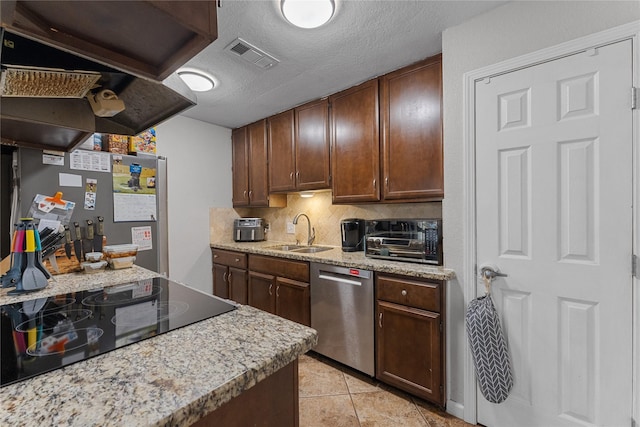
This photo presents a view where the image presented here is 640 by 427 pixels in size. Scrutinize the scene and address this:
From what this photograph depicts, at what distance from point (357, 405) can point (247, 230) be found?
7.29 feet

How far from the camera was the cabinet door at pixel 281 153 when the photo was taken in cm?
287

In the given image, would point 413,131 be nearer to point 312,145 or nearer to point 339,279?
point 312,145

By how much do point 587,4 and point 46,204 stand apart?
2.96 m

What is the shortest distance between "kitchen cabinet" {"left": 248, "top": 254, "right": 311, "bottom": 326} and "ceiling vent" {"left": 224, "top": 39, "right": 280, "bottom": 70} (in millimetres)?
1582

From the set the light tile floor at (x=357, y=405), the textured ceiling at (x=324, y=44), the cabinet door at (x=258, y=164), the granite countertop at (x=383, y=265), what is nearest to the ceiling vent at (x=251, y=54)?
the textured ceiling at (x=324, y=44)

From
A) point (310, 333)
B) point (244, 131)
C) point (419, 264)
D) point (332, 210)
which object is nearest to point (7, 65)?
Answer: point (310, 333)

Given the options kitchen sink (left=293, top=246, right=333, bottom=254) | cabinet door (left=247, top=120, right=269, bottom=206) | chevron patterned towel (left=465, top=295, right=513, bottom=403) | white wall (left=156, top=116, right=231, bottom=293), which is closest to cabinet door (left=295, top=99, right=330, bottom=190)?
cabinet door (left=247, top=120, right=269, bottom=206)

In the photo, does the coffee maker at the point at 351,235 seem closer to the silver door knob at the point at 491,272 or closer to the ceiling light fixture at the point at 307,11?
the silver door knob at the point at 491,272

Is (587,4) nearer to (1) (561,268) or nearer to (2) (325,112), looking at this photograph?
(1) (561,268)

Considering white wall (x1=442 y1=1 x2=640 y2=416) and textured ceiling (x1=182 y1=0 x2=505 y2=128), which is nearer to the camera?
white wall (x1=442 y1=1 x2=640 y2=416)

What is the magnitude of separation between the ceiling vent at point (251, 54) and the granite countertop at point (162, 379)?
1739 mm

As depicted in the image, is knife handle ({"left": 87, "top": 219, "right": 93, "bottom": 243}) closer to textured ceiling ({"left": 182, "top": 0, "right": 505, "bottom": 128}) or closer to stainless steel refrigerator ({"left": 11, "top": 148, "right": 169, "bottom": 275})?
stainless steel refrigerator ({"left": 11, "top": 148, "right": 169, "bottom": 275})

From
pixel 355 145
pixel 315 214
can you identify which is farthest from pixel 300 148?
pixel 315 214

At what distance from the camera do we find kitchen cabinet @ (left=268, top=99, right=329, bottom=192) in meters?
2.59
